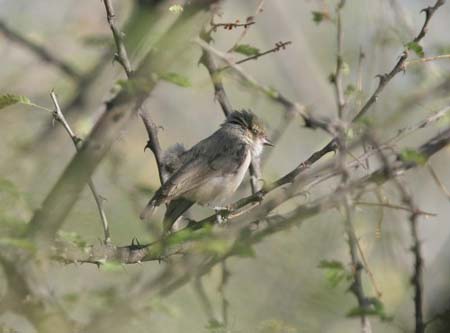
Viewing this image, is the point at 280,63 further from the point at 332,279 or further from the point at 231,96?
the point at 332,279

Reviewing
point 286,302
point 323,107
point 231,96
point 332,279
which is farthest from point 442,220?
point 231,96

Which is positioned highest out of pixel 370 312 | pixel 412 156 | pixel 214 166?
pixel 214 166

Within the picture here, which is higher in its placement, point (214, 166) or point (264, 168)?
point (264, 168)

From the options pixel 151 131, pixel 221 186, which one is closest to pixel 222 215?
pixel 151 131

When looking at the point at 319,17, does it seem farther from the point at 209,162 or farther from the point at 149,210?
the point at 209,162

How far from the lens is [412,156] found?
9.32 ft

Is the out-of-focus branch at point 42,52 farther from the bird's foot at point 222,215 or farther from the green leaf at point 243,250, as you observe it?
the green leaf at point 243,250

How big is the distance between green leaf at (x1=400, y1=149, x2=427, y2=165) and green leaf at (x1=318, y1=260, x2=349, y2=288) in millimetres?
488

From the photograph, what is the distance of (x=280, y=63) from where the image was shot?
6.67 meters

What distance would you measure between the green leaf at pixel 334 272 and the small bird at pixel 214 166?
2395 millimetres

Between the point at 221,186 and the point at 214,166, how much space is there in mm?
198

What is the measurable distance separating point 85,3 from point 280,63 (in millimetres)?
2760

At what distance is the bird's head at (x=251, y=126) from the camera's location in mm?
6490

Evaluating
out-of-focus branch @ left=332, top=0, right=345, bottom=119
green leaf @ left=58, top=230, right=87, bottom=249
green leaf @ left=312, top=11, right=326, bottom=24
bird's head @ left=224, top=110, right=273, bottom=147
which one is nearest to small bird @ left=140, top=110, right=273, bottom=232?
bird's head @ left=224, top=110, right=273, bottom=147
